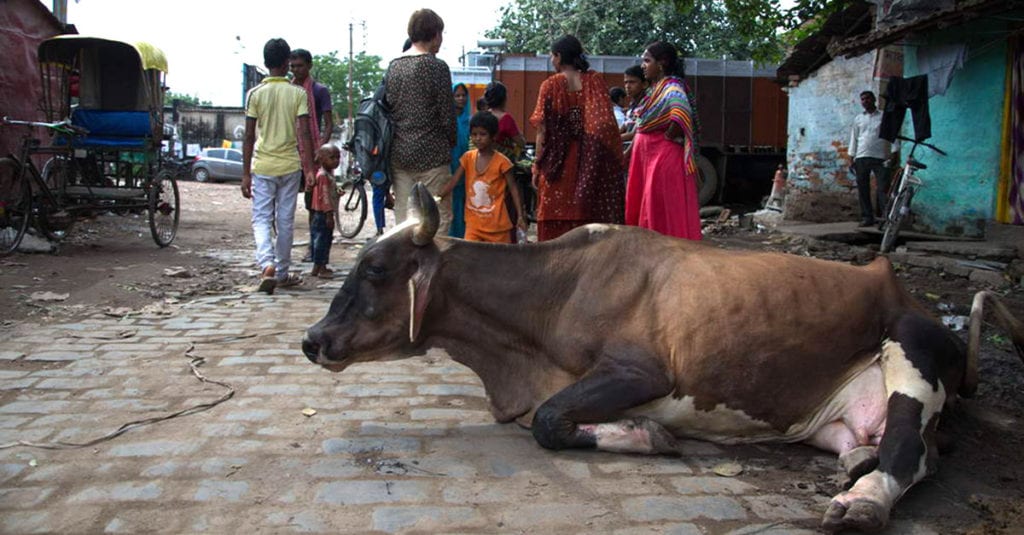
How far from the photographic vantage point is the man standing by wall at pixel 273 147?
7801 mm

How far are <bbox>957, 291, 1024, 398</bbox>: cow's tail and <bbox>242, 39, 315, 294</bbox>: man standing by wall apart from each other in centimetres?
564

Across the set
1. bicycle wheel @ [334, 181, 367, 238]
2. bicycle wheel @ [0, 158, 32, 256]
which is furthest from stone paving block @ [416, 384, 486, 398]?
bicycle wheel @ [334, 181, 367, 238]

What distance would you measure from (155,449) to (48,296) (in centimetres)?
449

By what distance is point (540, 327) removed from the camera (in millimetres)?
4176

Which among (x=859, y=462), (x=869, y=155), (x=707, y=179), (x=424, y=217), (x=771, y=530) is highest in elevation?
(x=869, y=155)

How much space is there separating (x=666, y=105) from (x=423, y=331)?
271cm

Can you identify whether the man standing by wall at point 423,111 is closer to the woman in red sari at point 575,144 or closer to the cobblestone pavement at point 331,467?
the woman in red sari at point 575,144

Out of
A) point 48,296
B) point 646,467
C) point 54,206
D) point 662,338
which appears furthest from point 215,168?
point 646,467

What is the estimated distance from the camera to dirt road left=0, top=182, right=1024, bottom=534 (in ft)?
11.4

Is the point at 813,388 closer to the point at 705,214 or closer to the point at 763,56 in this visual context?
the point at 763,56

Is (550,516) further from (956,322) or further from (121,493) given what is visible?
(956,322)

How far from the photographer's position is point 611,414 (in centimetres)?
383

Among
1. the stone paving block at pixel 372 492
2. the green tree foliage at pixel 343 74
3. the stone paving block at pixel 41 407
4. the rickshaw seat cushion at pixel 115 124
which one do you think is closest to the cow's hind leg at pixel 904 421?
the stone paving block at pixel 372 492

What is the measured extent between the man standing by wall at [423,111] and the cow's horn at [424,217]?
2511 millimetres
